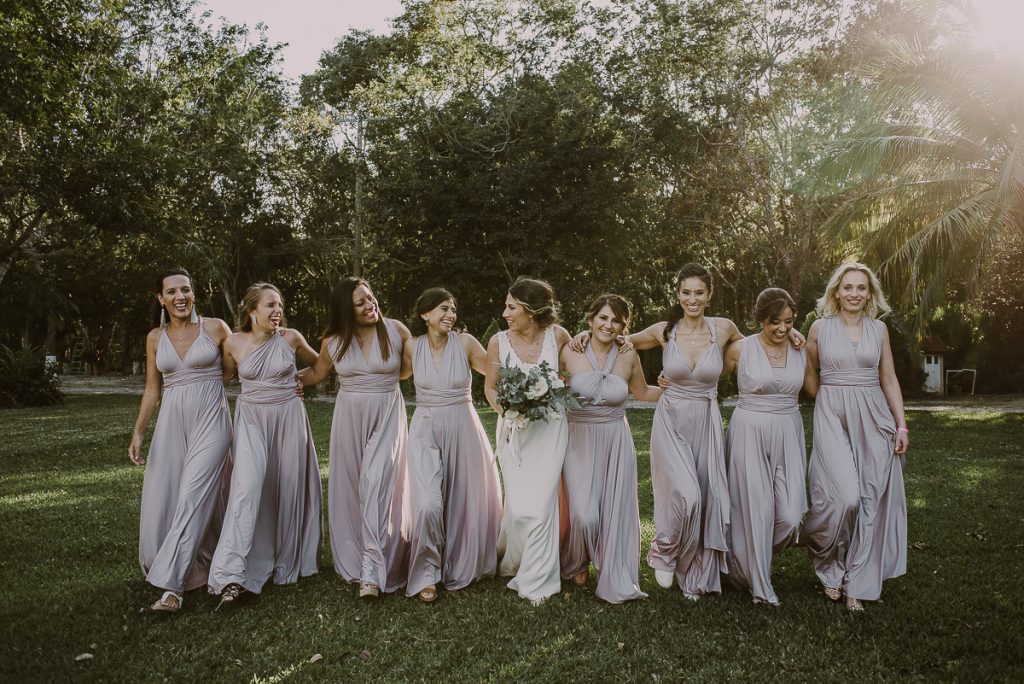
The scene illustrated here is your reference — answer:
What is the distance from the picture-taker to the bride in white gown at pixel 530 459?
5.74 metres

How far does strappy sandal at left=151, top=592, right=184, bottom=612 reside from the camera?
551 cm

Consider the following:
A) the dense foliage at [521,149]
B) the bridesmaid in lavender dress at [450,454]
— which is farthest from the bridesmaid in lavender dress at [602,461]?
the dense foliage at [521,149]

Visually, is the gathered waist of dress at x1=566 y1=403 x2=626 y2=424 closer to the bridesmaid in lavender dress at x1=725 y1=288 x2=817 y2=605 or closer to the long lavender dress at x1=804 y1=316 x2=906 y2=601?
the bridesmaid in lavender dress at x1=725 y1=288 x2=817 y2=605

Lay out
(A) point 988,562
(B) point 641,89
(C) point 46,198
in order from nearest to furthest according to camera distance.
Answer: (A) point 988,562 → (C) point 46,198 → (B) point 641,89

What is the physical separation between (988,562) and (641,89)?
74.5 feet

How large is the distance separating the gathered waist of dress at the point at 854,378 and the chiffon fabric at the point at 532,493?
6.60ft

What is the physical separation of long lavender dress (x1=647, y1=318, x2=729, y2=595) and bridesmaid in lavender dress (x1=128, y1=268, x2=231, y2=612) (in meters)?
3.33

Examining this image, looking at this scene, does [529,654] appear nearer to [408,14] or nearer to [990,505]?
[990,505]

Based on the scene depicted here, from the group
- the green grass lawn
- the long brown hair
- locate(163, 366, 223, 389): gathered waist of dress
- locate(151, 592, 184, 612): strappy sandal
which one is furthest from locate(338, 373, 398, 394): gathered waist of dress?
locate(151, 592, 184, 612): strappy sandal

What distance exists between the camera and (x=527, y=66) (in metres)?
27.1

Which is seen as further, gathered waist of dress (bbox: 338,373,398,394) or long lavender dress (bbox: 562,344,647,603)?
gathered waist of dress (bbox: 338,373,398,394)

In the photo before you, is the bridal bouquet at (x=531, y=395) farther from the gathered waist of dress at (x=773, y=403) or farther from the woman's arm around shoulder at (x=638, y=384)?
the gathered waist of dress at (x=773, y=403)

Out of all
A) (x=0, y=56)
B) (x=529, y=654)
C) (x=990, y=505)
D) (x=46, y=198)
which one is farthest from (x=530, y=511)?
(x=46, y=198)

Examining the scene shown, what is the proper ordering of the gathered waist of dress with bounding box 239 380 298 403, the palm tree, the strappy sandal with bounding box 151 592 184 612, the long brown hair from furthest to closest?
the palm tree → the gathered waist of dress with bounding box 239 380 298 403 → the long brown hair → the strappy sandal with bounding box 151 592 184 612
